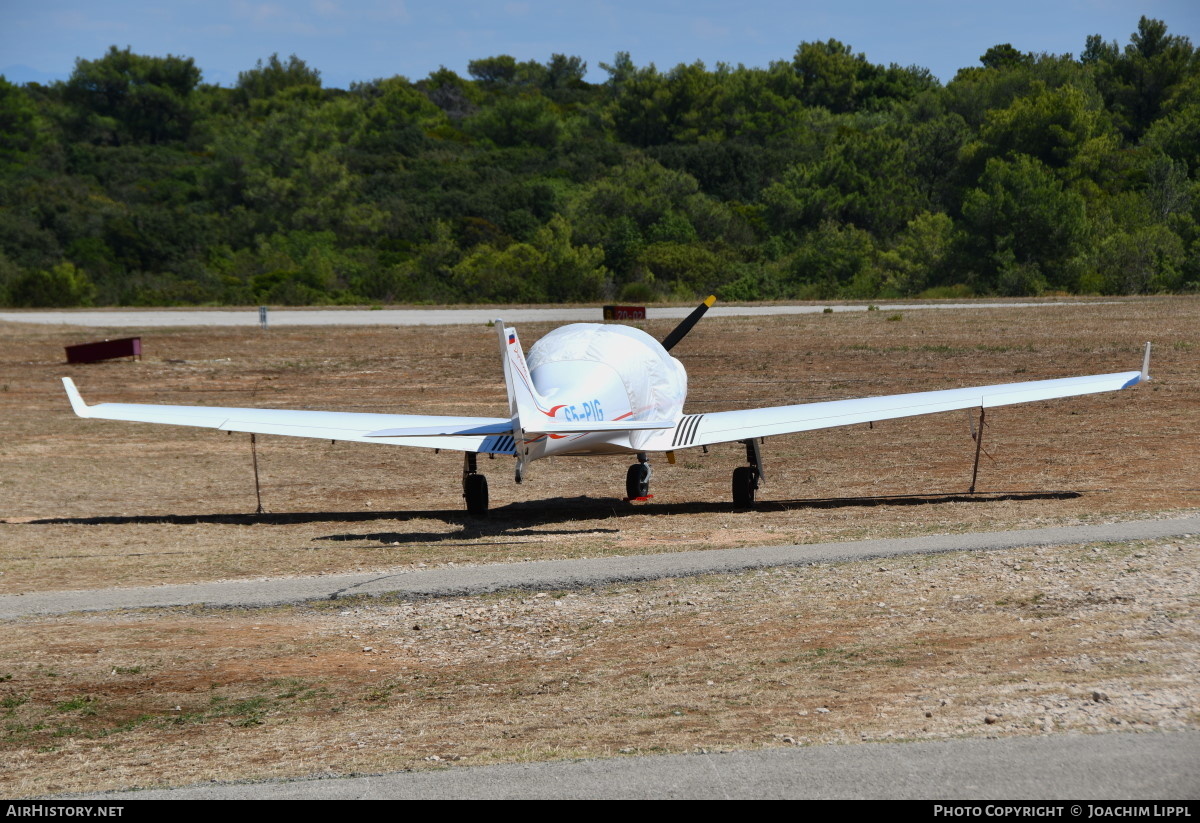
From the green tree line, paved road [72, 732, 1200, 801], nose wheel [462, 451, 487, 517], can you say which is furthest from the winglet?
the green tree line

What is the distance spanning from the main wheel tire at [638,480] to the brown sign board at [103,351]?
27.0 meters

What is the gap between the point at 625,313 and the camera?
55.0 metres

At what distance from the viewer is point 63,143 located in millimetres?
124375

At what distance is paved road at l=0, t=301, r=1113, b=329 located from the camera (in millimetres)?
55844

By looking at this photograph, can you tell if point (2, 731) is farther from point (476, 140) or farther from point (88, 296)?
point (476, 140)

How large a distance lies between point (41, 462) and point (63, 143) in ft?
361

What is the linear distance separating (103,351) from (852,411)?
30.1 metres

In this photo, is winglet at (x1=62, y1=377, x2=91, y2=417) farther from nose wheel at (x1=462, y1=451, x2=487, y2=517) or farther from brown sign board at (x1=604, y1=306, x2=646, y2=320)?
brown sign board at (x1=604, y1=306, x2=646, y2=320)

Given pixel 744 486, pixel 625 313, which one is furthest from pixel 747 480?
pixel 625 313

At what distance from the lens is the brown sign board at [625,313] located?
178 ft

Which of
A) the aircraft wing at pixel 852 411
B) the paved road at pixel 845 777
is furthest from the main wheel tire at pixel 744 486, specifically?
the paved road at pixel 845 777

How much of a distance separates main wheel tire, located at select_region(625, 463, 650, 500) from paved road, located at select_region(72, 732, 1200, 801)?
12446mm

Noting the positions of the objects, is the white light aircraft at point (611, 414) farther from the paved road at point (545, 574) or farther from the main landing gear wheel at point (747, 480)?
the paved road at point (545, 574)
